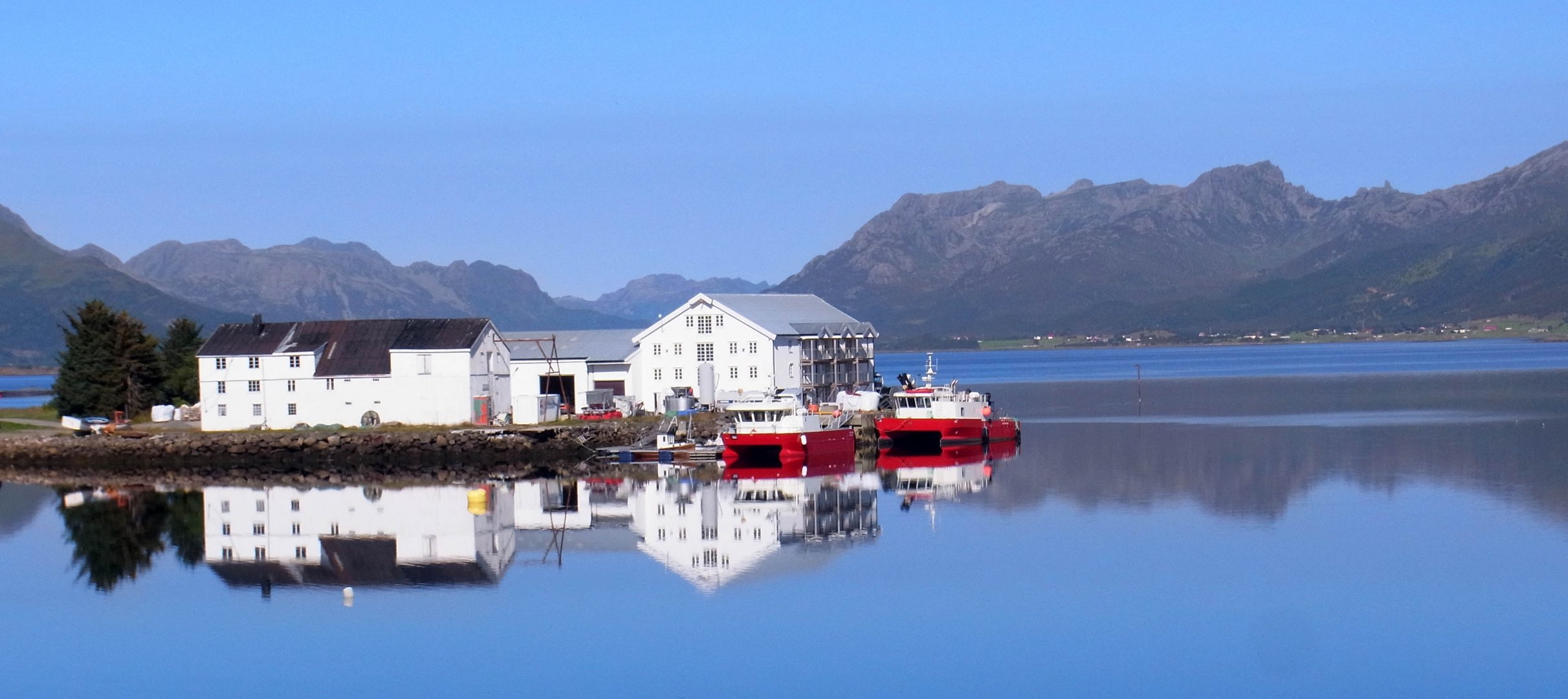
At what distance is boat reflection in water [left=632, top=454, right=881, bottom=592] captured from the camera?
33.2m

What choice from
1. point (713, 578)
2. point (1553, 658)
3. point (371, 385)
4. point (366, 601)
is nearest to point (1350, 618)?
point (1553, 658)

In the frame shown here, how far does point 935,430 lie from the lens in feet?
200

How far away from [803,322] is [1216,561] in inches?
1578

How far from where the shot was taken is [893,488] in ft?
153

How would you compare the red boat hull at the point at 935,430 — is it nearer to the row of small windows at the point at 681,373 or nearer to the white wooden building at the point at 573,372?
the row of small windows at the point at 681,373

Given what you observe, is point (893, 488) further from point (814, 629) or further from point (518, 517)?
point (814, 629)

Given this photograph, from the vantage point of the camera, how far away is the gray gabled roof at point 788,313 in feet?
221

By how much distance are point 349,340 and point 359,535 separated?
23742 mm

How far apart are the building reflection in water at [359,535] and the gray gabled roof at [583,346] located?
785 inches

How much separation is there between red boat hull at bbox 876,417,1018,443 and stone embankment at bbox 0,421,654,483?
10.1m

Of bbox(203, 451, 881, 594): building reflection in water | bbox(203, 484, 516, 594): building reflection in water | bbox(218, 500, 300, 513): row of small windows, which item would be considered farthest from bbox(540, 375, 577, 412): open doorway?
bbox(218, 500, 300, 513): row of small windows

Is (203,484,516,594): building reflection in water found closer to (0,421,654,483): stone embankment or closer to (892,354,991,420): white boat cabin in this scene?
(0,421,654,483): stone embankment

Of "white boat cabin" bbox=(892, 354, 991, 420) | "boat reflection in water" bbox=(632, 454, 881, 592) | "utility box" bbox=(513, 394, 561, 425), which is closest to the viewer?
"boat reflection in water" bbox=(632, 454, 881, 592)

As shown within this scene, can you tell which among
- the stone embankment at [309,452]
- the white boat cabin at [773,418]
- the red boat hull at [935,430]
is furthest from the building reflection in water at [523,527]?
the red boat hull at [935,430]
